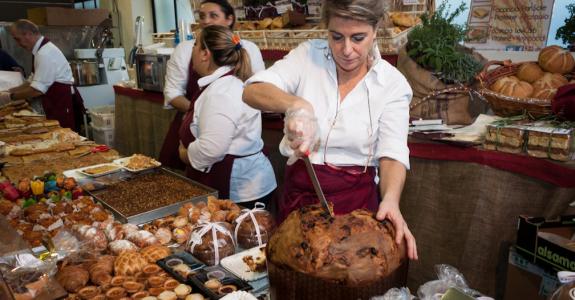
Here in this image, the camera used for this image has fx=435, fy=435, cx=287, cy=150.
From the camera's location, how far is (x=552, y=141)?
6.23 feet

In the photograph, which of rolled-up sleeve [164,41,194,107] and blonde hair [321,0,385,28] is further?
rolled-up sleeve [164,41,194,107]

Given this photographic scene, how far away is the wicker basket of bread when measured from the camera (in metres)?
2.16

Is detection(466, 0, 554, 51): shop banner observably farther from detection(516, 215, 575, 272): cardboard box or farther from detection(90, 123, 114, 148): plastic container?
detection(90, 123, 114, 148): plastic container

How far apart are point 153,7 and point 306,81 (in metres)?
7.14

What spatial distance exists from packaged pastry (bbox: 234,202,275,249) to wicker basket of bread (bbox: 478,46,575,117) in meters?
1.46

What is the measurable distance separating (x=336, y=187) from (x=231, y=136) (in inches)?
30.4

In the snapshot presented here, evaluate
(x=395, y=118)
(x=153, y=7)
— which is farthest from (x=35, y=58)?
(x=395, y=118)

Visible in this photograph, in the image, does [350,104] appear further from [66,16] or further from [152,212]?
[66,16]

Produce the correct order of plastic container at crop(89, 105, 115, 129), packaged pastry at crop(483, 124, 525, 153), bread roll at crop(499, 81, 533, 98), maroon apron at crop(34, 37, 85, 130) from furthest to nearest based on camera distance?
plastic container at crop(89, 105, 115, 129), maroon apron at crop(34, 37, 85, 130), bread roll at crop(499, 81, 533, 98), packaged pastry at crop(483, 124, 525, 153)

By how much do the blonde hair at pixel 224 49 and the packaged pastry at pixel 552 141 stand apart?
1433mm

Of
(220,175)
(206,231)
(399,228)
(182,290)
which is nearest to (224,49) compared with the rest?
(220,175)

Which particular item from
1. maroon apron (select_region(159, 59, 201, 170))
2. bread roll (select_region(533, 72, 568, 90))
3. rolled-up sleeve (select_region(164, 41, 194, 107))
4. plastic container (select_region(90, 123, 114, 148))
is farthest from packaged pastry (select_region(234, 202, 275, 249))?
plastic container (select_region(90, 123, 114, 148))

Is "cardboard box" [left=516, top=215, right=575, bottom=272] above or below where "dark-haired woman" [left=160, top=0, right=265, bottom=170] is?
below

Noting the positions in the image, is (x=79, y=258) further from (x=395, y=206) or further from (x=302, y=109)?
(x=395, y=206)
